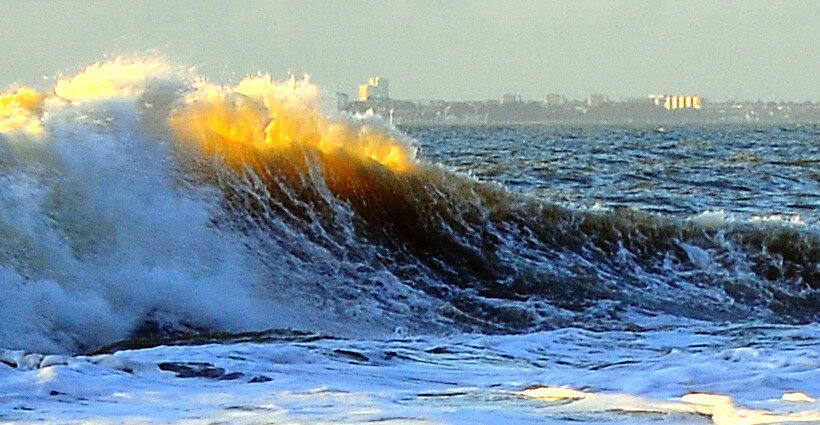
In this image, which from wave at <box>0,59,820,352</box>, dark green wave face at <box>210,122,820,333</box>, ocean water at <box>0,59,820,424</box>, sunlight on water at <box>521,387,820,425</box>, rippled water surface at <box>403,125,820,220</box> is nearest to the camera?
sunlight on water at <box>521,387,820,425</box>

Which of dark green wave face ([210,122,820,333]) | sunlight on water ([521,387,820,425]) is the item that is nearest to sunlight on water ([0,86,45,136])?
dark green wave face ([210,122,820,333])

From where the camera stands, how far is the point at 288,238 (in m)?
10.7

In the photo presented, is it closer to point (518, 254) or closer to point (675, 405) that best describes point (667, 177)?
point (518, 254)

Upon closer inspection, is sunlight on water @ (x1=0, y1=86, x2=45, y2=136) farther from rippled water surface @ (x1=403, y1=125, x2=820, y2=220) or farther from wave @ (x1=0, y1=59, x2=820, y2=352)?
rippled water surface @ (x1=403, y1=125, x2=820, y2=220)

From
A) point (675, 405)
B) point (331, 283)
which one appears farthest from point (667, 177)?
point (675, 405)

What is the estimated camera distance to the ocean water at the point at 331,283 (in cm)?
602

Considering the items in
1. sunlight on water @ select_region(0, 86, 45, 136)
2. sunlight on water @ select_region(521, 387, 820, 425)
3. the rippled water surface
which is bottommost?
the rippled water surface

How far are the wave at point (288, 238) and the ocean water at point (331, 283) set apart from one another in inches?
0.9

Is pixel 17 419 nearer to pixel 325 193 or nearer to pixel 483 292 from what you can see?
pixel 483 292

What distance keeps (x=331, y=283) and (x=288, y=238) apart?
0.80 metres

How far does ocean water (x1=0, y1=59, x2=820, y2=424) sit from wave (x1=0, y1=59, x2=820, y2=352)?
22 millimetres

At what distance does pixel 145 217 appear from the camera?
991cm

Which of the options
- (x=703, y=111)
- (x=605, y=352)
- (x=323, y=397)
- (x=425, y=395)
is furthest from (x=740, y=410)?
(x=703, y=111)

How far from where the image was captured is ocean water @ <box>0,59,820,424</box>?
602cm
